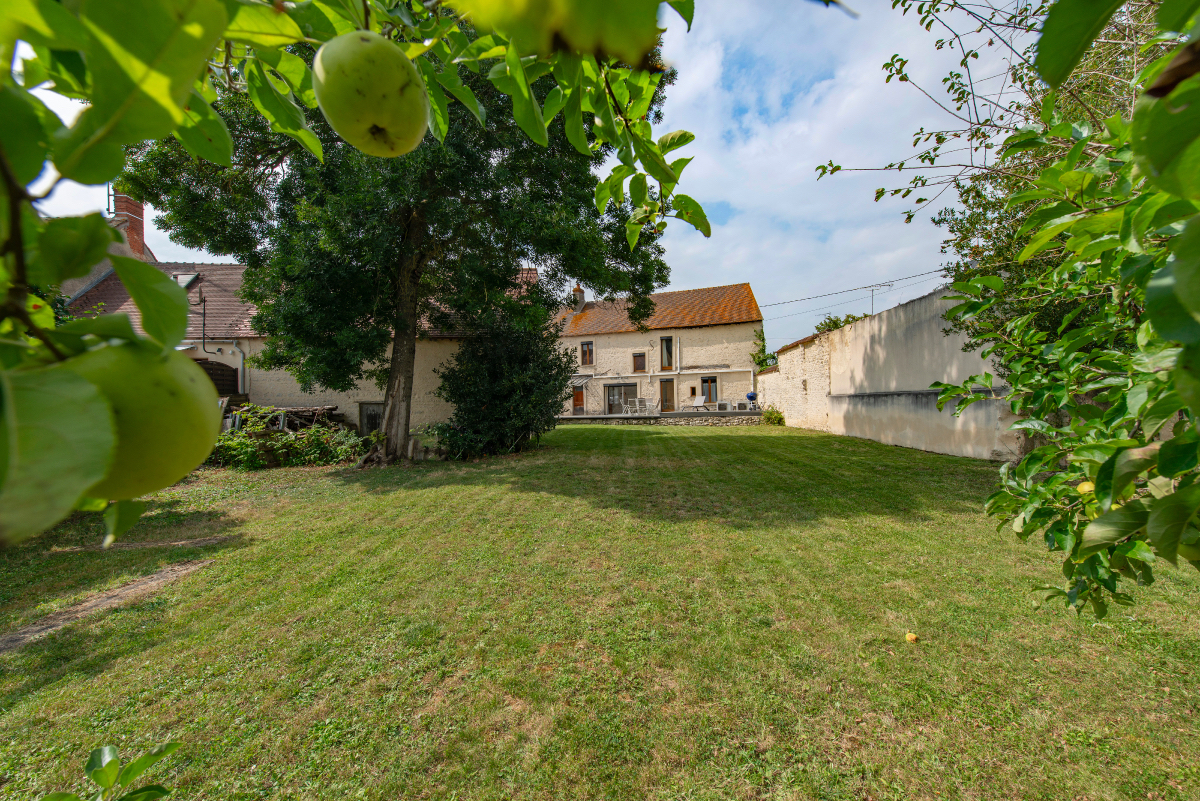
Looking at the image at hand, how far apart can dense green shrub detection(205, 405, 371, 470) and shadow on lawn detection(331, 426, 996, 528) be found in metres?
1.33

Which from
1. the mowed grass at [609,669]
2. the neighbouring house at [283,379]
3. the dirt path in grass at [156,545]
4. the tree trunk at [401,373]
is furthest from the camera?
the neighbouring house at [283,379]

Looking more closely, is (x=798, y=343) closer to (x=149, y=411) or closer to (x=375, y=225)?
(x=375, y=225)

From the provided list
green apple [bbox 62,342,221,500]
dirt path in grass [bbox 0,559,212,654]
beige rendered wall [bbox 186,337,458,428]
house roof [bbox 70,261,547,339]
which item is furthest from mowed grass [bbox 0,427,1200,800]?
house roof [bbox 70,261,547,339]

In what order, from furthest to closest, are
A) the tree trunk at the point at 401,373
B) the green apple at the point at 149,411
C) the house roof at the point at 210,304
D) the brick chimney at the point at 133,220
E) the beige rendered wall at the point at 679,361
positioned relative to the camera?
1. the beige rendered wall at the point at 679,361
2. the house roof at the point at 210,304
3. the brick chimney at the point at 133,220
4. the tree trunk at the point at 401,373
5. the green apple at the point at 149,411

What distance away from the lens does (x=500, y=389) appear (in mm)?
10422

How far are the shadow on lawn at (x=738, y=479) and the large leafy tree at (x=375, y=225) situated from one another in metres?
2.49

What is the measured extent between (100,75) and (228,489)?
356 inches

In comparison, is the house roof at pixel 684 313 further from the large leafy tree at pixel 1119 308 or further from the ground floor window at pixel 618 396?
the large leafy tree at pixel 1119 308

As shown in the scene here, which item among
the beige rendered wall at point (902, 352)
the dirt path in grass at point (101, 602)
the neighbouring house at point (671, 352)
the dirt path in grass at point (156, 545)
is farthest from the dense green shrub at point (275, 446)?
the neighbouring house at point (671, 352)

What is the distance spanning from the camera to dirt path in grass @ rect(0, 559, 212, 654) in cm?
317

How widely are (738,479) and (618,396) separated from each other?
18906mm

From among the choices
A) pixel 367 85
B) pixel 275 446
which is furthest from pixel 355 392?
pixel 367 85

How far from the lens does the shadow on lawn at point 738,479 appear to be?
5812 millimetres

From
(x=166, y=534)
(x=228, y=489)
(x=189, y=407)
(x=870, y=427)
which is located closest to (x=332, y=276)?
(x=228, y=489)
